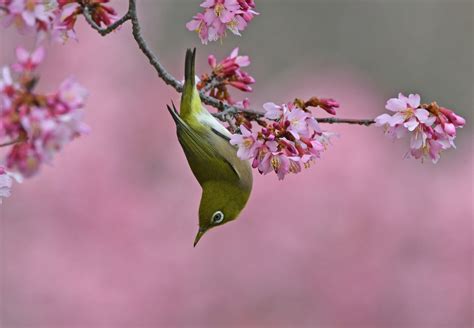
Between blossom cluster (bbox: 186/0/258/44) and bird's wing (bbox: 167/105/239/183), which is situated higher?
blossom cluster (bbox: 186/0/258/44)

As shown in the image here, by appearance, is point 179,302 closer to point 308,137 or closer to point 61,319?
point 61,319

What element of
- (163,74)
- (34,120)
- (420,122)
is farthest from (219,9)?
(34,120)

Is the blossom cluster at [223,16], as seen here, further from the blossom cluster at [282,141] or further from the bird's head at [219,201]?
the bird's head at [219,201]

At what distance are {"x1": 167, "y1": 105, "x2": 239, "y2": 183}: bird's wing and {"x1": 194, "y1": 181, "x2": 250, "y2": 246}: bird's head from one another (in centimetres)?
4

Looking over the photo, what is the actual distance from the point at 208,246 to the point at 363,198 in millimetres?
1343

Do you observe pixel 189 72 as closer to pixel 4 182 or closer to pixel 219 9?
pixel 219 9

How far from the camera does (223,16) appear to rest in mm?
2420

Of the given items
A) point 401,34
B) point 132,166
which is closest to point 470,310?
point 132,166

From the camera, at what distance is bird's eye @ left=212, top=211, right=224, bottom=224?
2.98m

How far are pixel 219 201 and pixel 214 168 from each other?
126 millimetres

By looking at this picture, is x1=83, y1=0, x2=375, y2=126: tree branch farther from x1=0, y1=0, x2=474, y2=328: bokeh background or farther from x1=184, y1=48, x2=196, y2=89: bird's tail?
x1=0, y1=0, x2=474, y2=328: bokeh background

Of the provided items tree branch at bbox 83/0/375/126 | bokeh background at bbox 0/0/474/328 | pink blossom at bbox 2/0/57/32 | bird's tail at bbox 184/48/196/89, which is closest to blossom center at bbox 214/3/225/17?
tree branch at bbox 83/0/375/126

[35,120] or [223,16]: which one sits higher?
[223,16]

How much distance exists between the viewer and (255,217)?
20.8ft
